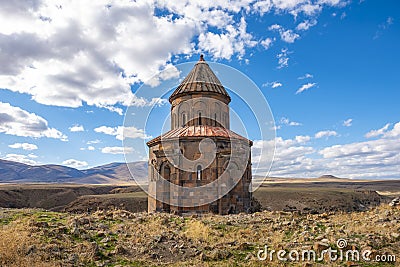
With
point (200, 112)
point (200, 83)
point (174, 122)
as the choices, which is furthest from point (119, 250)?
point (200, 83)

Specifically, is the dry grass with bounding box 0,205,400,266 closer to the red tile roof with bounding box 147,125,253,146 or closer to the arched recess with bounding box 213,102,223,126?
the red tile roof with bounding box 147,125,253,146

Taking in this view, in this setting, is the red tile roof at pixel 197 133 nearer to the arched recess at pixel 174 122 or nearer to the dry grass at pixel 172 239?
the arched recess at pixel 174 122

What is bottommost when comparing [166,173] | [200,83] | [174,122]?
[166,173]

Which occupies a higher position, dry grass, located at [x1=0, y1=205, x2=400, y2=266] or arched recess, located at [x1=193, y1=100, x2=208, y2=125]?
arched recess, located at [x1=193, y1=100, x2=208, y2=125]

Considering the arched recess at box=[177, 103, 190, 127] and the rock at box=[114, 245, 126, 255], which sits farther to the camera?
the arched recess at box=[177, 103, 190, 127]

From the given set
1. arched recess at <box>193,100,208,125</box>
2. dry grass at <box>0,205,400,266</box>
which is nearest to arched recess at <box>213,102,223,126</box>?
arched recess at <box>193,100,208,125</box>

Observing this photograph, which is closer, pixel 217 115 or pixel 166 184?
pixel 166 184

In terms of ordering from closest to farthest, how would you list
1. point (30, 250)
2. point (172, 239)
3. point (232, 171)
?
point (30, 250) < point (172, 239) < point (232, 171)

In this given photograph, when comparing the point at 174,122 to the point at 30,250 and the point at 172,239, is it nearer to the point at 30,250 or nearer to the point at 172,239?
the point at 172,239

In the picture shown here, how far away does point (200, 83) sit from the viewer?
1716 centimetres

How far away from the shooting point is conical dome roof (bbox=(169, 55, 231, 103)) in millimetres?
16938

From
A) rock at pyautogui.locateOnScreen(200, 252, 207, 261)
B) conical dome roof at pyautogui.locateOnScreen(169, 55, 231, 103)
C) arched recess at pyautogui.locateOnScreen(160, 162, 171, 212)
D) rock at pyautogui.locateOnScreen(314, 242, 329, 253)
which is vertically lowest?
rock at pyautogui.locateOnScreen(200, 252, 207, 261)

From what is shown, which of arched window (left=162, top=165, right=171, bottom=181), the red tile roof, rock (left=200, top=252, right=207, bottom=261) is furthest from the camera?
arched window (left=162, top=165, right=171, bottom=181)

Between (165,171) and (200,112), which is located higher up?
(200,112)
